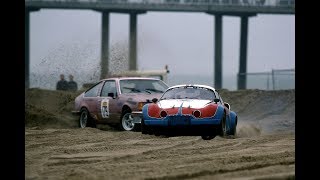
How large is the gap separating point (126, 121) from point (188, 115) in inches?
148

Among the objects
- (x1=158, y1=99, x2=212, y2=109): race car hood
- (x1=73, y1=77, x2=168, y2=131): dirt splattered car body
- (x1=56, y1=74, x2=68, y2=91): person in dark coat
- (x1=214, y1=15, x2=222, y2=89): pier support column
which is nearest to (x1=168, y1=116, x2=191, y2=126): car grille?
(x1=158, y1=99, x2=212, y2=109): race car hood

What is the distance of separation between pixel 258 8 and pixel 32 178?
34.1 metres

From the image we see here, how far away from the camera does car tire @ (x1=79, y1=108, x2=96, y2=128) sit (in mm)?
19102

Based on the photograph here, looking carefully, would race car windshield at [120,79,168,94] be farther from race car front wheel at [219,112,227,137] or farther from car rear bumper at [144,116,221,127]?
car rear bumper at [144,116,221,127]

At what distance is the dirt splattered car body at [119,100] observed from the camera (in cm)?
1742

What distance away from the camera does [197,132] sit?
1433 centimetres

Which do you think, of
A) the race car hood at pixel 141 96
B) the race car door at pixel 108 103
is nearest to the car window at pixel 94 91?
the race car door at pixel 108 103

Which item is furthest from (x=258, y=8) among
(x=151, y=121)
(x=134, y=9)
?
(x=151, y=121)

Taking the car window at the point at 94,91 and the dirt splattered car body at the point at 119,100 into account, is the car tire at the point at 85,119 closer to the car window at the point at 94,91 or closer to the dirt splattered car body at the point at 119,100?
the dirt splattered car body at the point at 119,100

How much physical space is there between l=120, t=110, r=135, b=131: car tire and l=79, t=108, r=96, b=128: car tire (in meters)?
1.53

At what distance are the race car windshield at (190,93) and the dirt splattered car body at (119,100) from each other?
1.66 metres

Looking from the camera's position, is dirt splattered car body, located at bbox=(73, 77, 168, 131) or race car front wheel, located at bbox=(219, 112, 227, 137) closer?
race car front wheel, located at bbox=(219, 112, 227, 137)

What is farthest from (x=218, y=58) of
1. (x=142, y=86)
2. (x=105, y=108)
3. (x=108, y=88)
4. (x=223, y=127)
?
(x=223, y=127)
